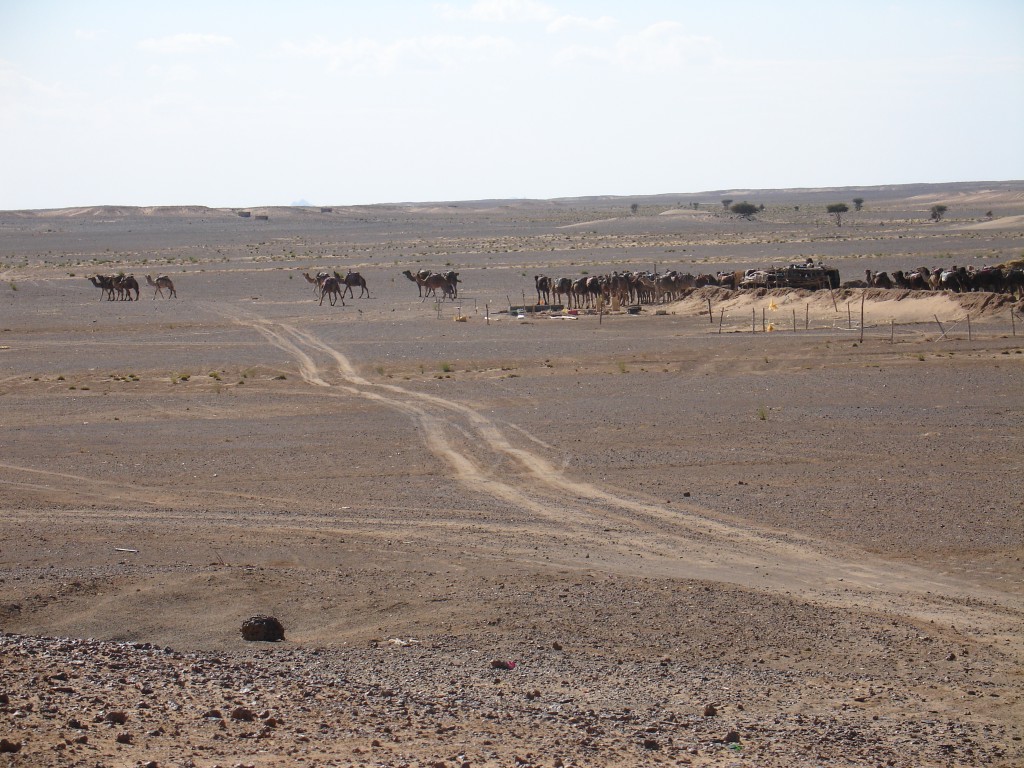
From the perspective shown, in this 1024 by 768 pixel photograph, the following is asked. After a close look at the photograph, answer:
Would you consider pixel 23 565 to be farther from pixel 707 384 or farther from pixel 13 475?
pixel 707 384

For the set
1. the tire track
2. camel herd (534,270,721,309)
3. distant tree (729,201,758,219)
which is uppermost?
distant tree (729,201,758,219)

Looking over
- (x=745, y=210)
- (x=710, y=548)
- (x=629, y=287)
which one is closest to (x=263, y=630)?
(x=710, y=548)

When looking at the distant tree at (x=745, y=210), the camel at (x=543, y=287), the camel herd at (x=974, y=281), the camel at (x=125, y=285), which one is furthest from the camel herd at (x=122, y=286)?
the distant tree at (x=745, y=210)

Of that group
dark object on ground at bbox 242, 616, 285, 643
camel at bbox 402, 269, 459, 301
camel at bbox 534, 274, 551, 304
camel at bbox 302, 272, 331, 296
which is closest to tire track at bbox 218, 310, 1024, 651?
dark object on ground at bbox 242, 616, 285, 643

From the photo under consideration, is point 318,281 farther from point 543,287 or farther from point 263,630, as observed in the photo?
point 263,630

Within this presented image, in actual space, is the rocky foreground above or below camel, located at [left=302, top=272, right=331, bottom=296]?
below

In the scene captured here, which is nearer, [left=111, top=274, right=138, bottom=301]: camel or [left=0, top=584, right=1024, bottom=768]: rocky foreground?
[left=0, top=584, right=1024, bottom=768]: rocky foreground

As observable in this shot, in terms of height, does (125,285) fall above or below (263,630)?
above

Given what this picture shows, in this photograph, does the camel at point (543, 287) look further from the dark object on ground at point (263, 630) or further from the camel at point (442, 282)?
the dark object on ground at point (263, 630)

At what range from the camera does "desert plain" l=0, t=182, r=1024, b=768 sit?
8289mm

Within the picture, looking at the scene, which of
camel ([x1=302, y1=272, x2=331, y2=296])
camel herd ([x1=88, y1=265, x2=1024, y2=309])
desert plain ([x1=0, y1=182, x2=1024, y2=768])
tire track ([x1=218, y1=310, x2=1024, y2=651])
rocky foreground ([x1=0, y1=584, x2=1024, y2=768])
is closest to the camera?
rocky foreground ([x1=0, y1=584, x2=1024, y2=768])

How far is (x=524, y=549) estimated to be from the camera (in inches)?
571

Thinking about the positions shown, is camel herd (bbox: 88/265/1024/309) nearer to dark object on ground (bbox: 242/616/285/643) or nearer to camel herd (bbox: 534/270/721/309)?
camel herd (bbox: 534/270/721/309)

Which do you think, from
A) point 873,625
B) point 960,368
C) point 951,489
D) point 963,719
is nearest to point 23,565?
point 873,625
